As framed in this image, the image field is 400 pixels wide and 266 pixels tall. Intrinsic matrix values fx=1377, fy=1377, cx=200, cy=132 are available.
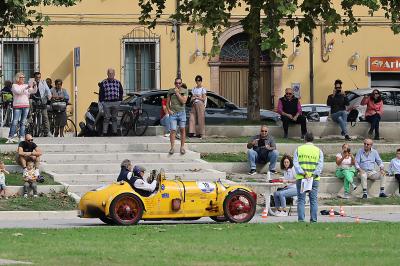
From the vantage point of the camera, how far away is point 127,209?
76.3ft

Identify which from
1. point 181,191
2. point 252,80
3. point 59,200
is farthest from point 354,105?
point 181,191

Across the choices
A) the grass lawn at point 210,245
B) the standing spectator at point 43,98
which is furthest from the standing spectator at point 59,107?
the grass lawn at point 210,245

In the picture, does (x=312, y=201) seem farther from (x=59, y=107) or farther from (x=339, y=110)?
(x=59, y=107)

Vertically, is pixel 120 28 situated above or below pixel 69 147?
above

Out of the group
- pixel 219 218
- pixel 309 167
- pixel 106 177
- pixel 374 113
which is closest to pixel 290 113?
pixel 374 113

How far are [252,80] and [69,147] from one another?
7.26 metres

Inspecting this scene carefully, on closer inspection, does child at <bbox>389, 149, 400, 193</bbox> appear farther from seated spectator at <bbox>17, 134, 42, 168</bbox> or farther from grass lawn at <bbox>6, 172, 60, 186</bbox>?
seated spectator at <bbox>17, 134, 42, 168</bbox>

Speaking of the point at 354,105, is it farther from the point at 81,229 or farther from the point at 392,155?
the point at 81,229

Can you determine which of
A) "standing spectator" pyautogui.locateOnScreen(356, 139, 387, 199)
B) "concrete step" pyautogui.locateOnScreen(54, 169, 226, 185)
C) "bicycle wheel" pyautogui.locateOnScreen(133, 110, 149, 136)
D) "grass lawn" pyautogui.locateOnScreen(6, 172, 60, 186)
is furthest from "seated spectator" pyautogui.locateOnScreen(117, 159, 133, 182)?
"bicycle wheel" pyautogui.locateOnScreen(133, 110, 149, 136)

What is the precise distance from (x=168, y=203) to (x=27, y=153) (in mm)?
6580

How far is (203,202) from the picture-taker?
2380 centimetres

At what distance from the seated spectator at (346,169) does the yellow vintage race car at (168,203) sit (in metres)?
6.80

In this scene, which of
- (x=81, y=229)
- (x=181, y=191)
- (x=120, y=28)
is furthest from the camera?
(x=120, y=28)

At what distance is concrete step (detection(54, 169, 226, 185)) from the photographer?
29.7 metres
